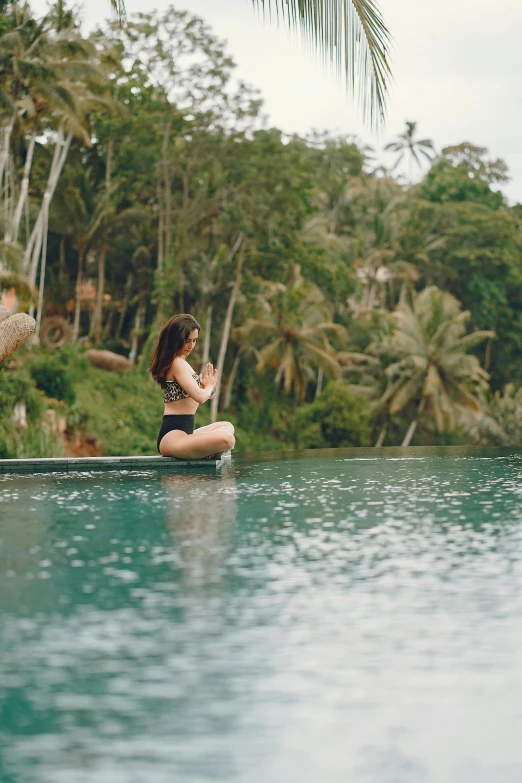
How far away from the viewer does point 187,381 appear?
700 cm

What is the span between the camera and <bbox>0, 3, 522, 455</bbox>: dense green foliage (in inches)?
1284

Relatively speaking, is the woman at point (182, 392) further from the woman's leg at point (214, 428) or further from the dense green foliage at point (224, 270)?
the dense green foliage at point (224, 270)

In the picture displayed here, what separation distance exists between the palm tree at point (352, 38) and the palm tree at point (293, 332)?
31.6 metres

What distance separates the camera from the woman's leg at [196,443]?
705 cm

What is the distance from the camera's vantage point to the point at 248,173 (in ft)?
114

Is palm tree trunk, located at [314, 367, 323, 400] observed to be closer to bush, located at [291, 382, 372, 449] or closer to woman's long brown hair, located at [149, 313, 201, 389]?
bush, located at [291, 382, 372, 449]

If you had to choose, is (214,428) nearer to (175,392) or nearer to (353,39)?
(175,392)

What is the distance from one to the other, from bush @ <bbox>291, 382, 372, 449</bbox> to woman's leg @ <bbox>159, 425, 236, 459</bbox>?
1241 inches

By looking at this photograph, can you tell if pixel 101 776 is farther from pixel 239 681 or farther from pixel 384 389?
pixel 384 389

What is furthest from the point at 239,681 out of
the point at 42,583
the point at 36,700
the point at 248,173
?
the point at 248,173

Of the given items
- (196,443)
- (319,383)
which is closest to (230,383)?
(319,383)

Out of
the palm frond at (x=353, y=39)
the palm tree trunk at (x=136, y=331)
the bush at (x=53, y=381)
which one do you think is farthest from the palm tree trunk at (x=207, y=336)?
the palm frond at (x=353, y=39)

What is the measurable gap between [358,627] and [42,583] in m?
1.09

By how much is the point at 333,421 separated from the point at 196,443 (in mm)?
31975
